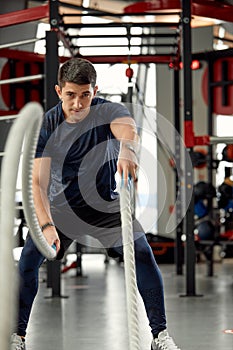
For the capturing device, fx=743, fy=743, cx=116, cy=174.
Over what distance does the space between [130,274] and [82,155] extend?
4.20 feet

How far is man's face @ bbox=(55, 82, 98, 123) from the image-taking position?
3025 millimetres

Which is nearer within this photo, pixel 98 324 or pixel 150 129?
pixel 98 324

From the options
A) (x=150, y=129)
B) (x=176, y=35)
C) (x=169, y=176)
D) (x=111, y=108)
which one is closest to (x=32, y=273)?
(x=111, y=108)

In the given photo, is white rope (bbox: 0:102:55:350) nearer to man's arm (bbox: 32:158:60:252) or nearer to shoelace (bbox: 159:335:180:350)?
man's arm (bbox: 32:158:60:252)

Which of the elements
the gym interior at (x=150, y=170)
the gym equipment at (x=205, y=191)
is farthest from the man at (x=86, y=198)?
the gym equipment at (x=205, y=191)

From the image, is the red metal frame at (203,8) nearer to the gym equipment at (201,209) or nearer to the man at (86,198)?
the gym equipment at (201,209)

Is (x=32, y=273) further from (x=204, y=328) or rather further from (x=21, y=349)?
(x=204, y=328)

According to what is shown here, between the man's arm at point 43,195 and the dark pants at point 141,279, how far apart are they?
0.29 m

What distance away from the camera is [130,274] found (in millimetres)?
2049

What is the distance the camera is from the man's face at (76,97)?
9.93ft

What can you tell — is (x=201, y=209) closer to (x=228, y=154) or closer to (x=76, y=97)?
(x=228, y=154)

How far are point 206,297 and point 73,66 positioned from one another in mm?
2860

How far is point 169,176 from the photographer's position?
9.21 metres

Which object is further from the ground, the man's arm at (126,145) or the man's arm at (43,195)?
the man's arm at (126,145)
